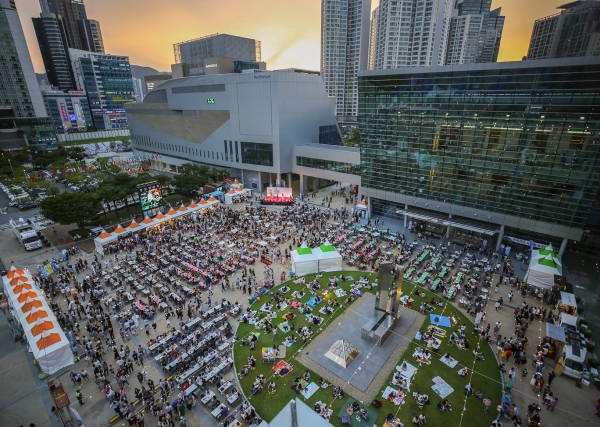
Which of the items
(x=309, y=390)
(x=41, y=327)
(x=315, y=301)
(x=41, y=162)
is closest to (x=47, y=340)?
(x=41, y=327)

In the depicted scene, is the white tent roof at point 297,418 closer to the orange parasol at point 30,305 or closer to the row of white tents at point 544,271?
the orange parasol at point 30,305

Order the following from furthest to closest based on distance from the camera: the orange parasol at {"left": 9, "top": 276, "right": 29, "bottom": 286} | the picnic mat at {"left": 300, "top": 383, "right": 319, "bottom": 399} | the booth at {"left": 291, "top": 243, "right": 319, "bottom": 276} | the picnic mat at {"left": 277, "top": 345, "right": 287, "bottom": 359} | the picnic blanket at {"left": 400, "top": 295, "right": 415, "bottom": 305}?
the booth at {"left": 291, "top": 243, "right": 319, "bottom": 276} → the picnic blanket at {"left": 400, "top": 295, "right": 415, "bottom": 305} → the orange parasol at {"left": 9, "top": 276, "right": 29, "bottom": 286} → the picnic mat at {"left": 277, "top": 345, "right": 287, "bottom": 359} → the picnic mat at {"left": 300, "top": 383, "right": 319, "bottom": 399}

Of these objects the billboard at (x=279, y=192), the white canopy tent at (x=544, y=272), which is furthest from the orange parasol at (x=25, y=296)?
the white canopy tent at (x=544, y=272)

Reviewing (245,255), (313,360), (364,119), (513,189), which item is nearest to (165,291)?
(245,255)

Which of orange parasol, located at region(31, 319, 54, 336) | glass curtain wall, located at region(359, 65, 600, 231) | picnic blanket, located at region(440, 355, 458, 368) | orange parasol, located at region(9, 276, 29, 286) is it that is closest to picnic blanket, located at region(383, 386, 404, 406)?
picnic blanket, located at region(440, 355, 458, 368)

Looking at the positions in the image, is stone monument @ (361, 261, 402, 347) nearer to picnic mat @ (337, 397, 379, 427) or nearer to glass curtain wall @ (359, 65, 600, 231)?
picnic mat @ (337, 397, 379, 427)

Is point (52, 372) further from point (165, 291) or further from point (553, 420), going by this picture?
point (553, 420)
